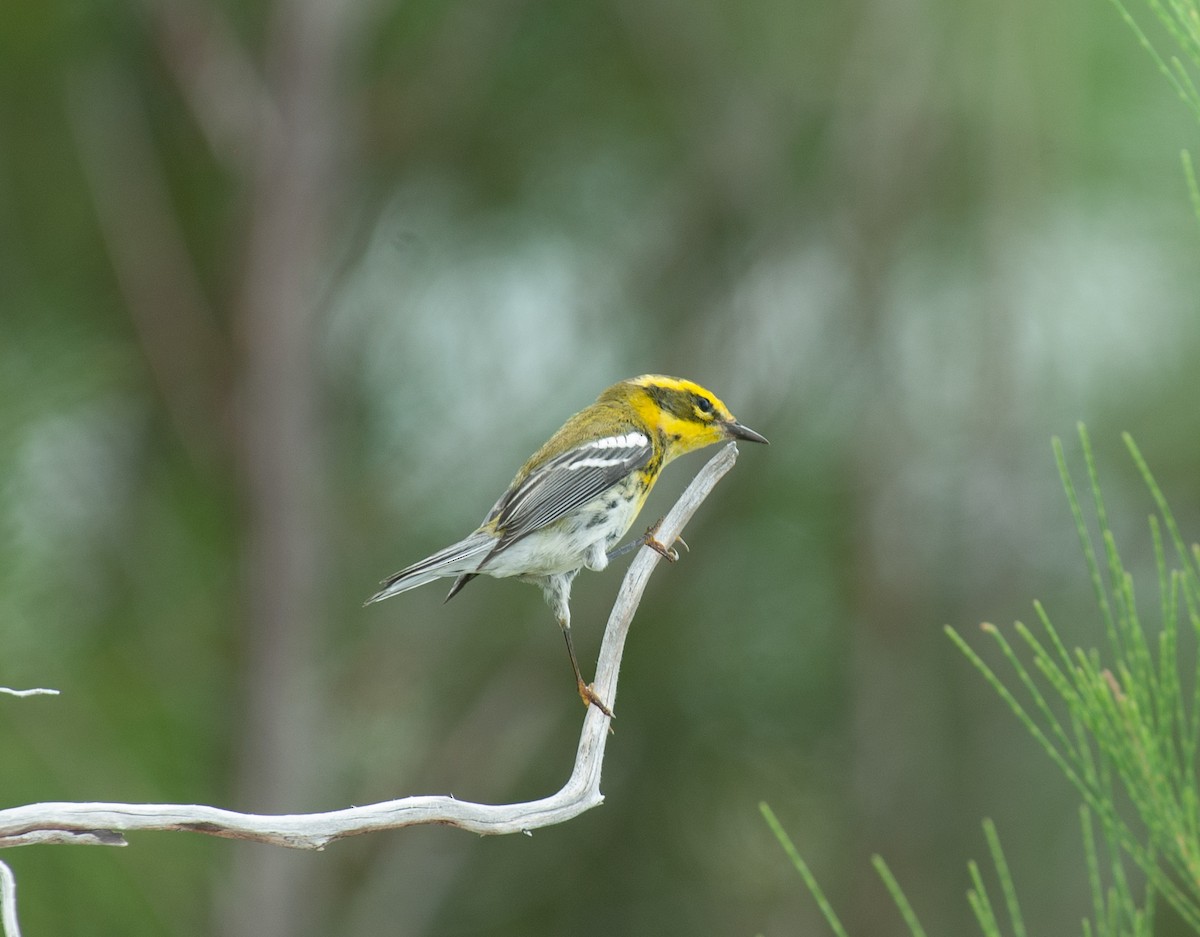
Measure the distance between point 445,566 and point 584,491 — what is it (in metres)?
0.24

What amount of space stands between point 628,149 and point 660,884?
1.67 meters

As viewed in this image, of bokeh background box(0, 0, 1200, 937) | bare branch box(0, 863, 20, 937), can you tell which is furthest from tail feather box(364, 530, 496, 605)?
bokeh background box(0, 0, 1200, 937)

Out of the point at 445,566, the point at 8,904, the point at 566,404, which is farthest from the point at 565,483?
the point at 566,404

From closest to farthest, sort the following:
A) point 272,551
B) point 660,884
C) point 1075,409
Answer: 1. point 272,551
2. point 1075,409
3. point 660,884

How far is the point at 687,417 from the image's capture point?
1.77 m

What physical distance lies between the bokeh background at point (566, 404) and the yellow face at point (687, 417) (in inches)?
32.4

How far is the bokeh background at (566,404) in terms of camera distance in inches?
107

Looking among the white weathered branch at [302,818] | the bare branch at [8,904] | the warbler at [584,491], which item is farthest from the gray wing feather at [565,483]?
the bare branch at [8,904]

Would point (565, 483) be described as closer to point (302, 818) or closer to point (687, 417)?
point (687, 417)

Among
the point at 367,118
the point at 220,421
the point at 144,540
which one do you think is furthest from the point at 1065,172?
the point at 144,540

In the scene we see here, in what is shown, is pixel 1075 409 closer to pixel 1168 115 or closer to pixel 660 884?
pixel 1168 115

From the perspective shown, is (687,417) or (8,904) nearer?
(8,904)

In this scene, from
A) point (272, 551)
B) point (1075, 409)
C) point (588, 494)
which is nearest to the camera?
point (588, 494)

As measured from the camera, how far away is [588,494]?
1578 millimetres
